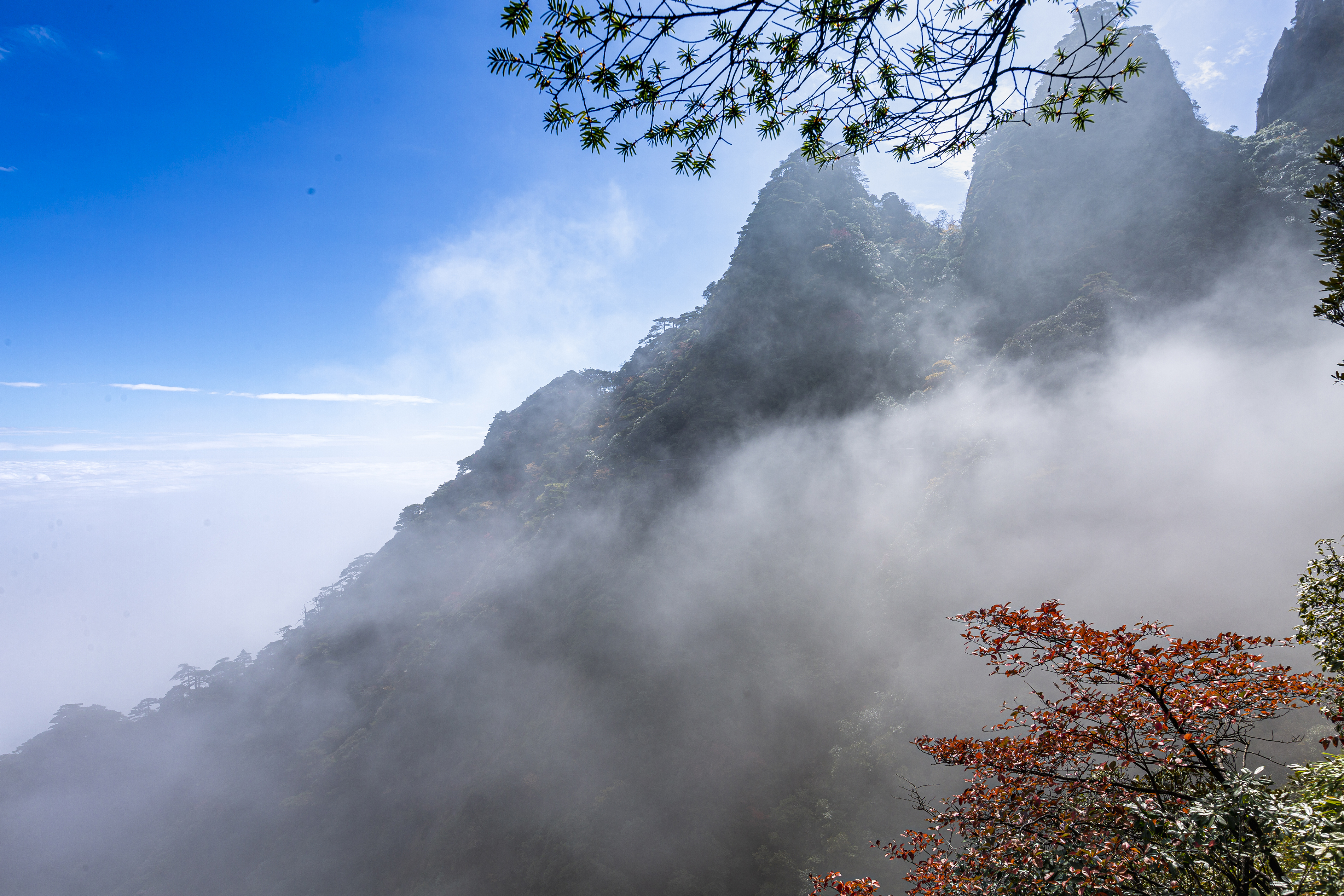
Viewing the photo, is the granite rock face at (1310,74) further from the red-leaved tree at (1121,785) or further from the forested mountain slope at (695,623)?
the red-leaved tree at (1121,785)

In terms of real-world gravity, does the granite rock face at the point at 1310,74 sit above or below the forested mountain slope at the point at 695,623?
above

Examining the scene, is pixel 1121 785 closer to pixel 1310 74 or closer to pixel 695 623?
pixel 695 623

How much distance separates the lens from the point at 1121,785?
399cm

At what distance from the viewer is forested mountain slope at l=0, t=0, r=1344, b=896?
48.1ft

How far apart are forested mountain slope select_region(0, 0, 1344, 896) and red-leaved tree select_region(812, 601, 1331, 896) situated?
931cm

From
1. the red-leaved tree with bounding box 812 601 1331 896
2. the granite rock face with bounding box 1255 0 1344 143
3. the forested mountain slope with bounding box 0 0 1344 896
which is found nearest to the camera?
the red-leaved tree with bounding box 812 601 1331 896

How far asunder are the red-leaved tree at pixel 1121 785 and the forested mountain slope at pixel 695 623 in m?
9.31

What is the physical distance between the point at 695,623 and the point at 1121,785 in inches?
626

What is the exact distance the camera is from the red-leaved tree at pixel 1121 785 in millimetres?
3428

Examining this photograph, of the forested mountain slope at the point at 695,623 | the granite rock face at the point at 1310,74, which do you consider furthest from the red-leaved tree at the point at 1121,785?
the granite rock face at the point at 1310,74

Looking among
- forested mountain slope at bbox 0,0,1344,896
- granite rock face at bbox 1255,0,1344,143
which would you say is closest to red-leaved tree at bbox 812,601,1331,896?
forested mountain slope at bbox 0,0,1344,896

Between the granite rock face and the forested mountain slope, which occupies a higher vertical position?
the granite rock face

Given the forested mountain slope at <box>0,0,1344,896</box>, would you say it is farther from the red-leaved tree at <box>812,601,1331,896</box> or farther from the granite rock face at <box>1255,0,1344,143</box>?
the red-leaved tree at <box>812,601,1331,896</box>

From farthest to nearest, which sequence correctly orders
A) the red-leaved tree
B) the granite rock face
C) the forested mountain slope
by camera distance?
Answer: the granite rock face < the forested mountain slope < the red-leaved tree
